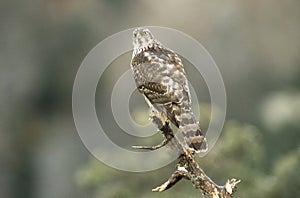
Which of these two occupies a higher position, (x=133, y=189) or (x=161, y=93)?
(x=133, y=189)

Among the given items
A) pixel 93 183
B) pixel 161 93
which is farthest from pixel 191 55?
pixel 161 93

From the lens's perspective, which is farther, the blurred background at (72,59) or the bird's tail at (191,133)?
the blurred background at (72,59)

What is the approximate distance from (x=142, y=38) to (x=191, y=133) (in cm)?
53

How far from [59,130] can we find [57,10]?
1.25m

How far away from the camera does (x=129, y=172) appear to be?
4137 millimetres

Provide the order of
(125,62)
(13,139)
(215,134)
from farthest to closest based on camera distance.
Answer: (13,139)
(125,62)
(215,134)

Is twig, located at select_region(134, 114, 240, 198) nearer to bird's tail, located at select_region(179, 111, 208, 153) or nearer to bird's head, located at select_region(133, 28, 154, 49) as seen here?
bird's tail, located at select_region(179, 111, 208, 153)

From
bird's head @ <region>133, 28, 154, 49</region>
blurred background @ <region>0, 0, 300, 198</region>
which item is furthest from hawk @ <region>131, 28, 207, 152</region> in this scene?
blurred background @ <region>0, 0, 300, 198</region>

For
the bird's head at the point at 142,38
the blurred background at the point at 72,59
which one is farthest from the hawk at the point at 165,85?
the blurred background at the point at 72,59

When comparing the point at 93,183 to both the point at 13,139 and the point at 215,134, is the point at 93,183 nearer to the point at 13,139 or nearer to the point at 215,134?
the point at 215,134

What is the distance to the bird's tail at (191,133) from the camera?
252cm

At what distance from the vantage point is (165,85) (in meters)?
2.77

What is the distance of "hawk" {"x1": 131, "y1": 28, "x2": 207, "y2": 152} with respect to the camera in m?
2.58

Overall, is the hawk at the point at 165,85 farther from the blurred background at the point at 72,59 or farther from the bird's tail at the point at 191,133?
the blurred background at the point at 72,59
